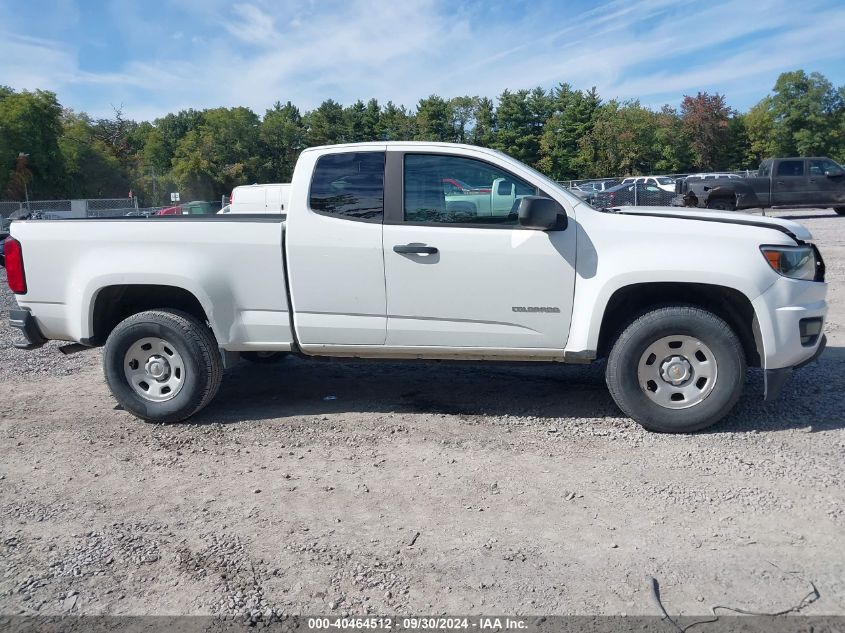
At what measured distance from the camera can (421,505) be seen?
161 inches

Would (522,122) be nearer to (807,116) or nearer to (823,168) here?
(807,116)

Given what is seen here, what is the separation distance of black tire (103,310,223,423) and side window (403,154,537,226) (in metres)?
1.81

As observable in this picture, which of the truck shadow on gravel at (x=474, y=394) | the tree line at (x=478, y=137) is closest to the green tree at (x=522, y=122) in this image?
the tree line at (x=478, y=137)

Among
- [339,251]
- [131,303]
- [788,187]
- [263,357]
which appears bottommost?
[263,357]

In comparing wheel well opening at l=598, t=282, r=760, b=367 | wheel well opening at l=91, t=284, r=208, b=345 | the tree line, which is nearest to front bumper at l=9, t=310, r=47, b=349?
wheel well opening at l=91, t=284, r=208, b=345

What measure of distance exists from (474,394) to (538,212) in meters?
1.91

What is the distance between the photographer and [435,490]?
4.28 m

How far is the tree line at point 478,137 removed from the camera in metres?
65.0

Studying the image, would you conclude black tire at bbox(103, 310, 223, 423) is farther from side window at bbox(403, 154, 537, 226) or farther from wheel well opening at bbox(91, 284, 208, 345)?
side window at bbox(403, 154, 537, 226)

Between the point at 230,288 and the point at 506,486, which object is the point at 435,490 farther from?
the point at 230,288

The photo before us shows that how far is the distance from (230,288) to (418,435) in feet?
5.72

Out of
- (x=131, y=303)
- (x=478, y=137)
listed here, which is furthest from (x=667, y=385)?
(x=478, y=137)

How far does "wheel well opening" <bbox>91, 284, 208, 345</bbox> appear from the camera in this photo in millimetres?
5617

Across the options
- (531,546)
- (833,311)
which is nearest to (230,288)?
(531,546)
